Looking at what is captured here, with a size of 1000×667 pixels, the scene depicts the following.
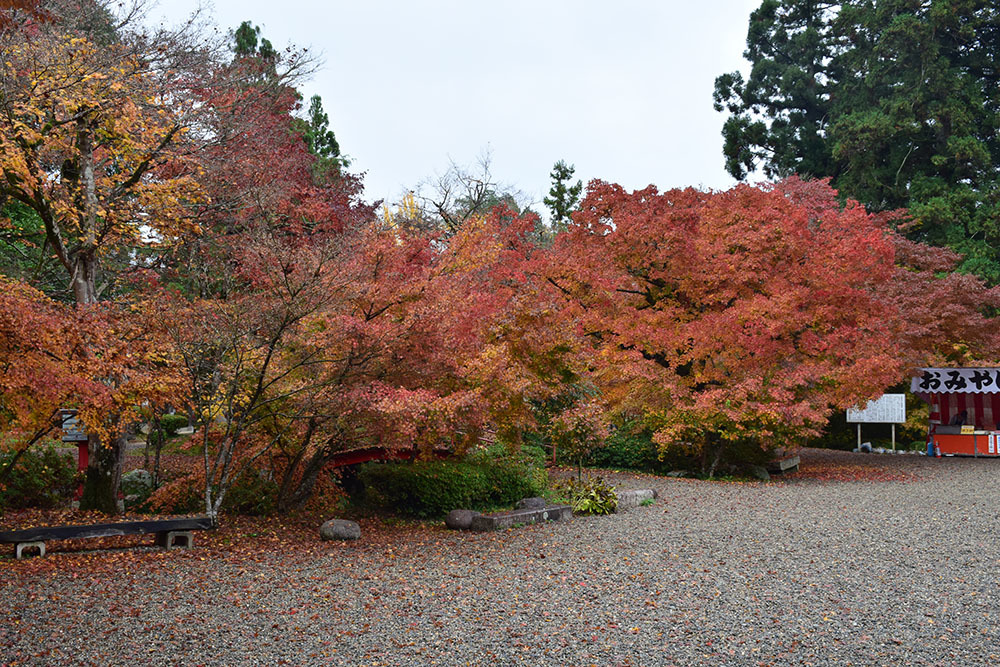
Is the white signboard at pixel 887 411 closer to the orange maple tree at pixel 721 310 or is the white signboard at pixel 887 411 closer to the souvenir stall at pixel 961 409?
the souvenir stall at pixel 961 409

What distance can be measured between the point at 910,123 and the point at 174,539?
2452cm

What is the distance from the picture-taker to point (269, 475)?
388 inches

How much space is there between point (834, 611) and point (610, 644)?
1.91 metres

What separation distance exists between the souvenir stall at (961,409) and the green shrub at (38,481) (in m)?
18.7

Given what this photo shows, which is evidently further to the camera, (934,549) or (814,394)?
(814,394)

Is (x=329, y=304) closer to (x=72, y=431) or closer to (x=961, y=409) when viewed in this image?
(x=72, y=431)

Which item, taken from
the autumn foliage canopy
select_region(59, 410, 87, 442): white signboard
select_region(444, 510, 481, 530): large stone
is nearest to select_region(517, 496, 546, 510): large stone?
the autumn foliage canopy

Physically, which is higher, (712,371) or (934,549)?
(712,371)

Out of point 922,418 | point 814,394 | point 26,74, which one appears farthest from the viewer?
point 922,418

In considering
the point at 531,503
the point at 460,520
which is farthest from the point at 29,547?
the point at 531,503

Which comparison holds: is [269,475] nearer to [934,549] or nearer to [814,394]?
[934,549]

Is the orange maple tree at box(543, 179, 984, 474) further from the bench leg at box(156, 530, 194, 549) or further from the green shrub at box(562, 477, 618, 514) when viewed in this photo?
the bench leg at box(156, 530, 194, 549)

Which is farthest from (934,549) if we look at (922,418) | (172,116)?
(922,418)

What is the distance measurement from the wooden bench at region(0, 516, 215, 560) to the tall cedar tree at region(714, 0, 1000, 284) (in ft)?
71.9
